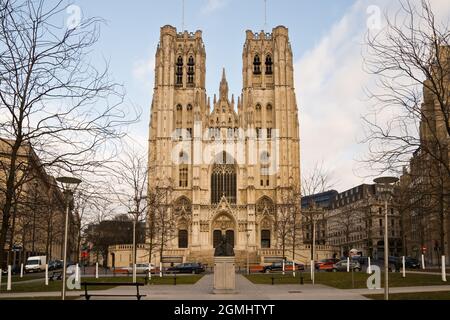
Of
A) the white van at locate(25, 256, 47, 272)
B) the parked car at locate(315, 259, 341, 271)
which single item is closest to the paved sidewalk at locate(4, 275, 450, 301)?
the parked car at locate(315, 259, 341, 271)

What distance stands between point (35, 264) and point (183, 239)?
2243 cm

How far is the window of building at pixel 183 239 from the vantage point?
7231 cm

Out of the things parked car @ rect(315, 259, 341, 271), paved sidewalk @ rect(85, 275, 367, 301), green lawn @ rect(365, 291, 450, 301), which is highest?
green lawn @ rect(365, 291, 450, 301)

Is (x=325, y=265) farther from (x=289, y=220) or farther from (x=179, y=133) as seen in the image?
(x=179, y=133)

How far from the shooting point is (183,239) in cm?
7275

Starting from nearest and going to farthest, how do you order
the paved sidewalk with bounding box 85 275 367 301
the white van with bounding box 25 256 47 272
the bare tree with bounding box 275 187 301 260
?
the paved sidewalk with bounding box 85 275 367 301 < the bare tree with bounding box 275 187 301 260 < the white van with bounding box 25 256 47 272

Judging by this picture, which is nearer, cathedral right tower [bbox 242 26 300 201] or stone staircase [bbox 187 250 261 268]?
stone staircase [bbox 187 250 261 268]

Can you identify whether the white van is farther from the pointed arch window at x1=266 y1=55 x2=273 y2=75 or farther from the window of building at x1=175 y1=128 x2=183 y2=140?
the pointed arch window at x1=266 y1=55 x2=273 y2=75

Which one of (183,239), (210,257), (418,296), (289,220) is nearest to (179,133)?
(183,239)

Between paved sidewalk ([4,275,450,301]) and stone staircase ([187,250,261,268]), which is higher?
paved sidewalk ([4,275,450,301])

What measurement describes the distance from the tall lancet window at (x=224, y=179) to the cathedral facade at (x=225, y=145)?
0.47 ft

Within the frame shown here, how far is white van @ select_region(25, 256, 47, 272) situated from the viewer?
54.5 metres

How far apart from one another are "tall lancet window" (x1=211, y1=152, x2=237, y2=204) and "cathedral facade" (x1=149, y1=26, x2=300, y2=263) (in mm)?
145
